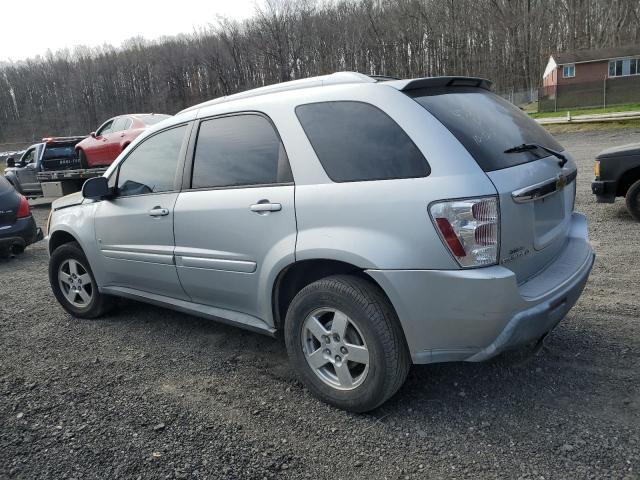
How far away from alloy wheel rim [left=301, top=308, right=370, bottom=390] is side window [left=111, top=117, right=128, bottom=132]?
11614 millimetres

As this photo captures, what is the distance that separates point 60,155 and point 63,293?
11.5 meters

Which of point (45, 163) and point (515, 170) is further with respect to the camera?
point (45, 163)

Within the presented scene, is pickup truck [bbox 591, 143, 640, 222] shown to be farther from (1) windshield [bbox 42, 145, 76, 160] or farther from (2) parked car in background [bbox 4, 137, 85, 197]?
(1) windshield [bbox 42, 145, 76, 160]

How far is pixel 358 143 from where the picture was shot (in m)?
2.79

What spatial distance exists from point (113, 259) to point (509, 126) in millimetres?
3291

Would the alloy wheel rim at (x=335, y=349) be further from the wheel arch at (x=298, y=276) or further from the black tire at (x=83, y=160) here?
the black tire at (x=83, y=160)

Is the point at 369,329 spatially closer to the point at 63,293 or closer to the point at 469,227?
the point at 469,227

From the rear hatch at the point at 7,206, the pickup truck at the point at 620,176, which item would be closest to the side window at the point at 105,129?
the rear hatch at the point at 7,206

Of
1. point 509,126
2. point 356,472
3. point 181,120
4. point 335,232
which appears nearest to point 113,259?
point 181,120

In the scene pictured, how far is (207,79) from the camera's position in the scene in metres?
74.8

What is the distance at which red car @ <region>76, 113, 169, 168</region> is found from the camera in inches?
500

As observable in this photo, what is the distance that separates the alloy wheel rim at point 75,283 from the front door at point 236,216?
5.30 ft

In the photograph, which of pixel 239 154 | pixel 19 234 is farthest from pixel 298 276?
pixel 19 234

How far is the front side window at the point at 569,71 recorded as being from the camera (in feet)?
142
